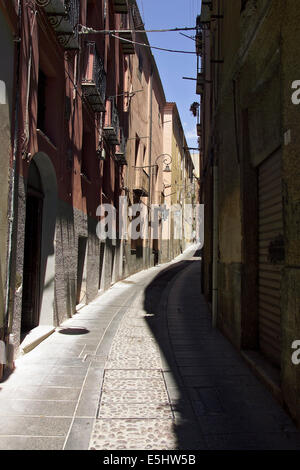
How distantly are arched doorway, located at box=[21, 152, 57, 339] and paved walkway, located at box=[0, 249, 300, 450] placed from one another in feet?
1.94

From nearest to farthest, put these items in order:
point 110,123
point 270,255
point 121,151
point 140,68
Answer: point 270,255 → point 110,123 → point 121,151 → point 140,68

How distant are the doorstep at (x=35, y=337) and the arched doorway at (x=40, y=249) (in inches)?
7.1

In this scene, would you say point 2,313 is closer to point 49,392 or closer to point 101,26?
point 49,392

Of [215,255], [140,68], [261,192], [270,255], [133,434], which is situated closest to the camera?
[133,434]

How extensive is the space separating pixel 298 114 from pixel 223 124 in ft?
16.6

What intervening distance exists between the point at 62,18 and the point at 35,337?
577cm

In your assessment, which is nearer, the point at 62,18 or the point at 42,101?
the point at 62,18

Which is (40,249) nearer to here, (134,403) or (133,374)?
(133,374)

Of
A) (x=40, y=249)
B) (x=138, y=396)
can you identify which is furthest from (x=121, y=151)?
(x=138, y=396)

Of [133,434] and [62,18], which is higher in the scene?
[62,18]

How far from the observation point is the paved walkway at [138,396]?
3.86 meters

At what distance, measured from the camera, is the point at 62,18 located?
25.6 feet

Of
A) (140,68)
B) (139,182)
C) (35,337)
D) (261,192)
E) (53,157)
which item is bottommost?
(35,337)
